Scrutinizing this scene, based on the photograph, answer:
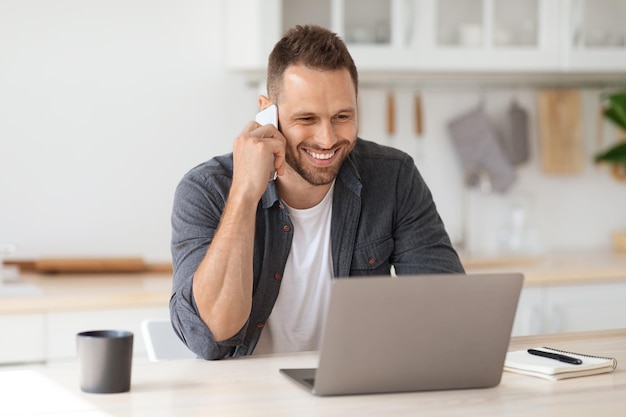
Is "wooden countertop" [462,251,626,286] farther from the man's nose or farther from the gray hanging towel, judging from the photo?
the man's nose

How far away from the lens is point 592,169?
4.57 m

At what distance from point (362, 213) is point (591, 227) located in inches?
92.8

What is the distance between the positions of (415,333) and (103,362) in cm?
51

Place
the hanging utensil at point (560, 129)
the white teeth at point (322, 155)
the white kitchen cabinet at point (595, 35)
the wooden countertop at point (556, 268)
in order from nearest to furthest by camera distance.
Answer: the white teeth at point (322, 155)
the wooden countertop at point (556, 268)
the white kitchen cabinet at point (595, 35)
the hanging utensil at point (560, 129)

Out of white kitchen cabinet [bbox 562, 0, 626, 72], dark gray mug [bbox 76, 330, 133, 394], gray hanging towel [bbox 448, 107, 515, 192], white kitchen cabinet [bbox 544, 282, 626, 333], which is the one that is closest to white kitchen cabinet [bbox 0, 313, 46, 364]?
dark gray mug [bbox 76, 330, 133, 394]

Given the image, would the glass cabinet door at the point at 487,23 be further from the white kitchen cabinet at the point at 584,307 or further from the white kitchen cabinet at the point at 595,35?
the white kitchen cabinet at the point at 584,307

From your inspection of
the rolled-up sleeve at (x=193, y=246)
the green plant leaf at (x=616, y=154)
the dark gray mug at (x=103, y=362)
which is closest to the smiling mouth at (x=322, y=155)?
the rolled-up sleeve at (x=193, y=246)

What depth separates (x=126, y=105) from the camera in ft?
12.4

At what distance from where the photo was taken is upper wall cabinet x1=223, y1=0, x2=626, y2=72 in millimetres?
3738

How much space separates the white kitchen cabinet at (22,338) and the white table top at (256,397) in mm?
1240

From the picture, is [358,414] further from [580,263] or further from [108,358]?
[580,263]

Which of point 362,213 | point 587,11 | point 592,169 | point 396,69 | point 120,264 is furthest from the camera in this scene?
point 592,169

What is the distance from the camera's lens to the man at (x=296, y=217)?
216cm

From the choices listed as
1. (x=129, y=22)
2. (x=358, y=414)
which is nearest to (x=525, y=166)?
(x=129, y=22)
